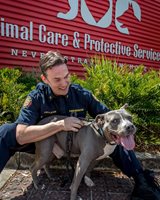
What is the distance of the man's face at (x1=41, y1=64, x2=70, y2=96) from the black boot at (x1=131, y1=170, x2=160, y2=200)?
1132 mm

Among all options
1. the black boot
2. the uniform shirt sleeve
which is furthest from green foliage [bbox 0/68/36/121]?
the black boot

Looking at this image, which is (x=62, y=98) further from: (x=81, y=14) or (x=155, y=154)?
(x=81, y=14)

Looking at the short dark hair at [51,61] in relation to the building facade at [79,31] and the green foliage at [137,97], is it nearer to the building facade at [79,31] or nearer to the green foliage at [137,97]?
the green foliage at [137,97]

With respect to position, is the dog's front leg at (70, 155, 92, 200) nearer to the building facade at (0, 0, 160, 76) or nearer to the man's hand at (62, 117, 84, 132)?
the man's hand at (62, 117, 84, 132)

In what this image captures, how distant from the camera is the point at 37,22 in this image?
7.93 m

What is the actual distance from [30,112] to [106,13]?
7.64 m

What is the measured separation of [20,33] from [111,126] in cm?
546

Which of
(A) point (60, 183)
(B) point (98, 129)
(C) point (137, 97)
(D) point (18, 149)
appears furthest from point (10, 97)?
(B) point (98, 129)

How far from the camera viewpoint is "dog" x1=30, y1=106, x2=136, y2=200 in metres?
2.68

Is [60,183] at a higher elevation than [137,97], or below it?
below

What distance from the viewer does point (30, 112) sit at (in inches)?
120

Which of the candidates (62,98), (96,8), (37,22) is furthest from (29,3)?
(62,98)

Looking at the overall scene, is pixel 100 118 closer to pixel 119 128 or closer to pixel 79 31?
pixel 119 128

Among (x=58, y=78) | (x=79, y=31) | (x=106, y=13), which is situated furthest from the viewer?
(x=106, y=13)
